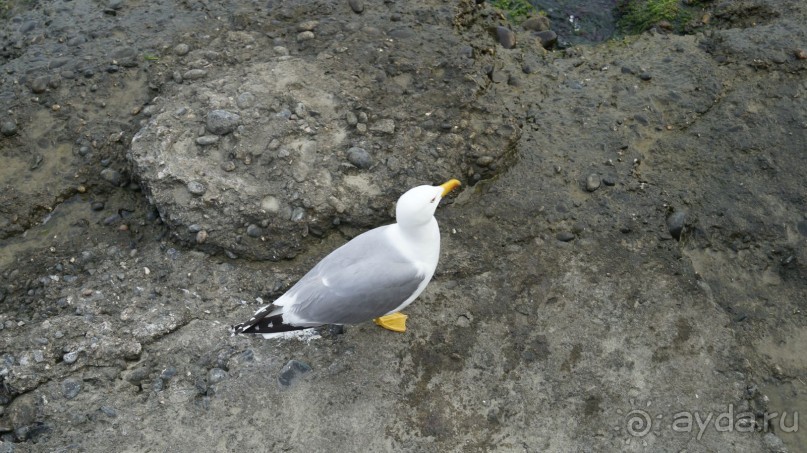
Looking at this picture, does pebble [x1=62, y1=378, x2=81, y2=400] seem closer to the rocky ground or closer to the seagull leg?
the rocky ground

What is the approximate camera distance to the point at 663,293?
3633mm

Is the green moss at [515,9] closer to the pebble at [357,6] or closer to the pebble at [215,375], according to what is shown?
the pebble at [357,6]

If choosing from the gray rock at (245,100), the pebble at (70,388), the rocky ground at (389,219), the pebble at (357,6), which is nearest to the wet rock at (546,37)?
the rocky ground at (389,219)

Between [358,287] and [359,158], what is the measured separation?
1.01 meters

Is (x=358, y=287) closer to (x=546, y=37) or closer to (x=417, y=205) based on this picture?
(x=417, y=205)

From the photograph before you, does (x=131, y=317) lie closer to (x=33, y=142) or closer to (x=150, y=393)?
(x=150, y=393)

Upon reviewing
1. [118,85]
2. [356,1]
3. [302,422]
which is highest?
[356,1]

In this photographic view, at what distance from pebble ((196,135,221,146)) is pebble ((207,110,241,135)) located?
4 centimetres

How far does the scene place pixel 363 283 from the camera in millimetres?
3201

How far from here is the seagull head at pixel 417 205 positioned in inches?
121

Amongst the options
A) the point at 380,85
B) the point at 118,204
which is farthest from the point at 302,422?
the point at 380,85

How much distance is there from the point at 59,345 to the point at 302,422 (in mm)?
1265

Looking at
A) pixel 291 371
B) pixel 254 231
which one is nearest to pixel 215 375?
pixel 291 371

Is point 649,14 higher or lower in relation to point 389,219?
higher
